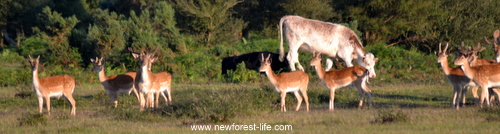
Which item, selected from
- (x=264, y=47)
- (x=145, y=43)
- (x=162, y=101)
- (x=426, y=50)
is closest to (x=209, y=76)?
(x=145, y=43)

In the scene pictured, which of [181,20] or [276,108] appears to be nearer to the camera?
[276,108]

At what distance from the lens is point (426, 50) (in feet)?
90.2

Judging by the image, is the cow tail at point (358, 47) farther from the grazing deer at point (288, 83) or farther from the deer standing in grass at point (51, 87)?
the deer standing in grass at point (51, 87)

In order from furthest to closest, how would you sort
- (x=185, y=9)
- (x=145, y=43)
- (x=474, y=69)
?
(x=185, y=9)
(x=145, y=43)
(x=474, y=69)

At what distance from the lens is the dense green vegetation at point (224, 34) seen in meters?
21.7

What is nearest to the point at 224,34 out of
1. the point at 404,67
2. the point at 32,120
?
the point at 404,67

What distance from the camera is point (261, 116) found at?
12.3m

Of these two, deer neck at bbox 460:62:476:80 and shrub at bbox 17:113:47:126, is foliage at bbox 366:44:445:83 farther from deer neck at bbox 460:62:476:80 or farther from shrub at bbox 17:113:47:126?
shrub at bbox 17:113:47:126

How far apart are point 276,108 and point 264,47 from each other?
1386cm

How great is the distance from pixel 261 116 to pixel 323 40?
15.4 ft

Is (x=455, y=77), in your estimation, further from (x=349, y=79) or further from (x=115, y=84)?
(x=115, y=84)

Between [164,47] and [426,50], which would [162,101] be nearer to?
[164,47]

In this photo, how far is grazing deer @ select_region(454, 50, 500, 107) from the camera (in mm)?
12391

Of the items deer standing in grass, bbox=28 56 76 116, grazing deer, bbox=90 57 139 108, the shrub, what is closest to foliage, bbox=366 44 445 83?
grazing deer, bbox=90 57 139 108
